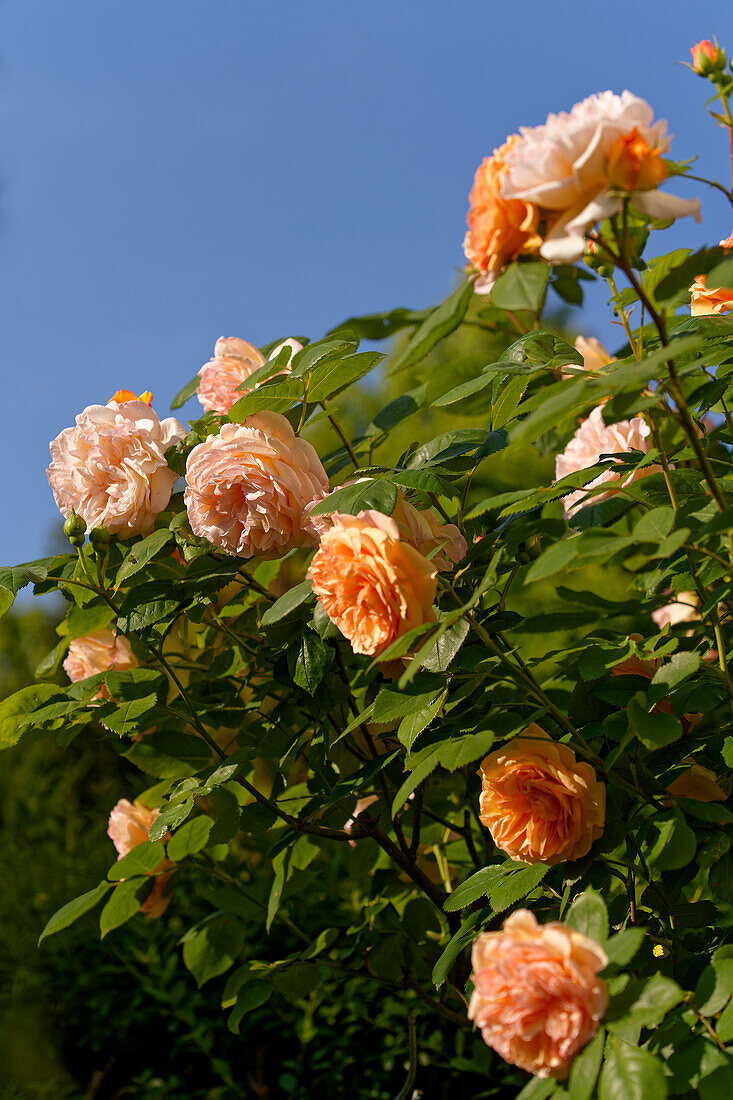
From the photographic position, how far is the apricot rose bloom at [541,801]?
101 cm

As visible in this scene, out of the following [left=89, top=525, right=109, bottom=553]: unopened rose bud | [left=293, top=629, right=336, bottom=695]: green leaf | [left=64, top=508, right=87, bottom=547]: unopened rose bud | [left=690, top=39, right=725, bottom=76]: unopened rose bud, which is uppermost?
[left=690, top=39, right=725, bottom=76]: unopened rose bud

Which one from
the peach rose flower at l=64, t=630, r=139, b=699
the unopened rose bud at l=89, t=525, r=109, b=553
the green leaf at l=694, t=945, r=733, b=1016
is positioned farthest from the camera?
the peach rose flower at l=64, t=630, r=139, b=699

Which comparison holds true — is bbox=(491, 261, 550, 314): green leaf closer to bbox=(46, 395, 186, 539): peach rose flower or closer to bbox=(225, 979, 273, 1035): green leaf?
bbox=(46, 395, 186, 539): peach rose flower

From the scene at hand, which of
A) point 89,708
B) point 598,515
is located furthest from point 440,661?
point 89,708

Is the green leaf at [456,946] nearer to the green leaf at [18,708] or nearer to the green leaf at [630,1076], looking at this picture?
the green leaf at [630,1076]

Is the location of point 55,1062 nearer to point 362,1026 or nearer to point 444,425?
point 362,1026

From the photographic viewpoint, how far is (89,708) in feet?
4.54

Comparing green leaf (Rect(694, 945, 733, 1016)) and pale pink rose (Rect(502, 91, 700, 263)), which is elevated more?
pale pink rose (Rect(502, 91, 700, 263))

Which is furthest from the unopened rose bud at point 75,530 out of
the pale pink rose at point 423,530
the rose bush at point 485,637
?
the pale pink rose at point 423,530

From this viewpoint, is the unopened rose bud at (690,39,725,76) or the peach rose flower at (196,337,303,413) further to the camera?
the peach rose flower at (196,337,303,413)

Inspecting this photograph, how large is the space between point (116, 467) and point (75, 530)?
4.1 inches

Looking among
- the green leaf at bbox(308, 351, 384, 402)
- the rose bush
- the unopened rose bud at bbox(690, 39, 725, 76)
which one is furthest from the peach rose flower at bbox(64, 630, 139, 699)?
the unopened rose bud at bbox(690, 39, 725, 76)

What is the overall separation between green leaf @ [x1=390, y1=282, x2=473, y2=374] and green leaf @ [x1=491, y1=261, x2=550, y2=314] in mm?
81

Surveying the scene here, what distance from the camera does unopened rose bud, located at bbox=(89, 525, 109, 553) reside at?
124 cm
